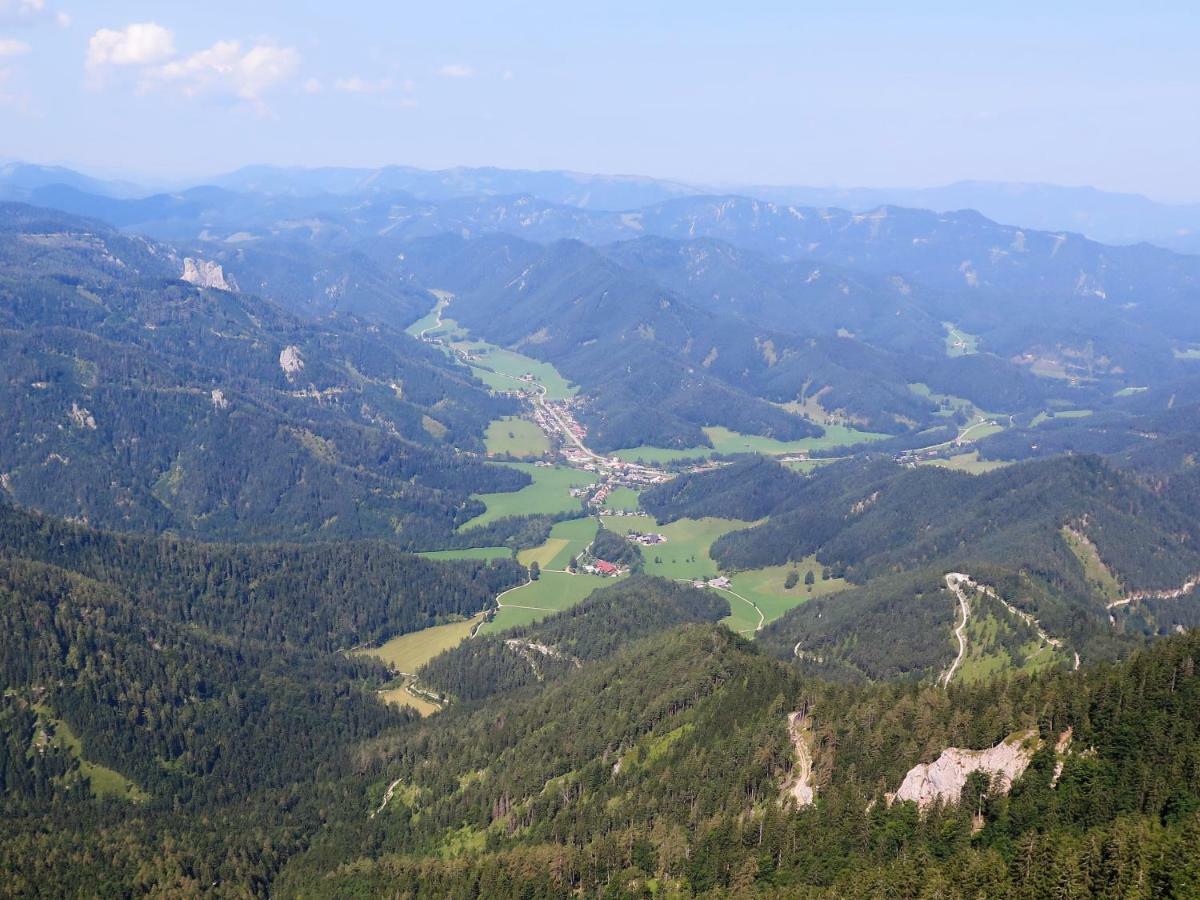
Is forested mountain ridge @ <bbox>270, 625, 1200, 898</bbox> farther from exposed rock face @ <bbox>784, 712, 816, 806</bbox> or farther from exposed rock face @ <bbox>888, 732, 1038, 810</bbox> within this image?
exposed rock face @ <bbox>888, 732, 1038, 810</bbox>

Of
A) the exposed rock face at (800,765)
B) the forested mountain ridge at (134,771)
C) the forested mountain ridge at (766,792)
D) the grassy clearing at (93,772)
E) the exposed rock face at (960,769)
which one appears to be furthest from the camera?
the grassy clearing at (93,772)

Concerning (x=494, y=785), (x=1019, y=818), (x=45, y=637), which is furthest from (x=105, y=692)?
(x=1019, y=818)

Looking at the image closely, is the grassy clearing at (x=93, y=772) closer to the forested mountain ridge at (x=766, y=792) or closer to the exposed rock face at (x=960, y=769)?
the forested mountain ridge at (x=766, y=792)

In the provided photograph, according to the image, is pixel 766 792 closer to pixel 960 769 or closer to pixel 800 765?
pixel 800 765

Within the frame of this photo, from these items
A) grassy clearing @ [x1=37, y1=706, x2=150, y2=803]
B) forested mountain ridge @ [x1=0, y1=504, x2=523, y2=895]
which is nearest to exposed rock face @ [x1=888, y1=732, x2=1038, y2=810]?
forested mountain ridge @ [x1=0, y1=504, x2=523, y2=895]

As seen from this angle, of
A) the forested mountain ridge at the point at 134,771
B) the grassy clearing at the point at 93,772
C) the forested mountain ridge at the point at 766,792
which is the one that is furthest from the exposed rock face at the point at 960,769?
the grassy clearing at the point at 93,772

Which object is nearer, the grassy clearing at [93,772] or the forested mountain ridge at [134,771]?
the forested mountain ridge at [134,771]

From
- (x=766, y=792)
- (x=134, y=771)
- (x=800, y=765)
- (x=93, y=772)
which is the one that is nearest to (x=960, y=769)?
(x=800, y=765)
